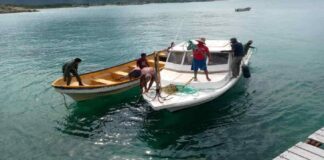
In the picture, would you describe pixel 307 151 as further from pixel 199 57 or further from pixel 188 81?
pixel 199 57

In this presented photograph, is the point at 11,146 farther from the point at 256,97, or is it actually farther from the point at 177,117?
the point at 256,97

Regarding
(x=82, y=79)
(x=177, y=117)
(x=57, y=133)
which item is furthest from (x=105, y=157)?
(x=82, y=79)

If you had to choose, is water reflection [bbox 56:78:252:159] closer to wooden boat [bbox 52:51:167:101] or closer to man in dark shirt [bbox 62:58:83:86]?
wooden boat [bbox 52:51:167:101]

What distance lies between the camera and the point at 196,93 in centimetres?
1805

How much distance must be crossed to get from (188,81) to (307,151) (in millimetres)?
8335

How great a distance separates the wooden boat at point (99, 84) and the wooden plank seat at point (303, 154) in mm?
11664

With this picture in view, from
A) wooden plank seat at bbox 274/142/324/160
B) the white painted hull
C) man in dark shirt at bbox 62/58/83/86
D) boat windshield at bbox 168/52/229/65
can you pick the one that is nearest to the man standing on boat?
the white painted hull

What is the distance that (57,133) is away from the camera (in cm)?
1739

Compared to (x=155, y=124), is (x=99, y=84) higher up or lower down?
higher up

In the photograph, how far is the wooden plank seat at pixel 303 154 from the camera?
39.6 ft

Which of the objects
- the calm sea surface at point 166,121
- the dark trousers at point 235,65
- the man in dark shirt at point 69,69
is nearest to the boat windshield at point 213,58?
the dark trousers at point 235,65

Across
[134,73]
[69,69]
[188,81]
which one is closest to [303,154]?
[188,81]

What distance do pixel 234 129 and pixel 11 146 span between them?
35.8 feet

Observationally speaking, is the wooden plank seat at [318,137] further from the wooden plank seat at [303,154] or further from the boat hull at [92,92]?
the boat hull at [92,92]
